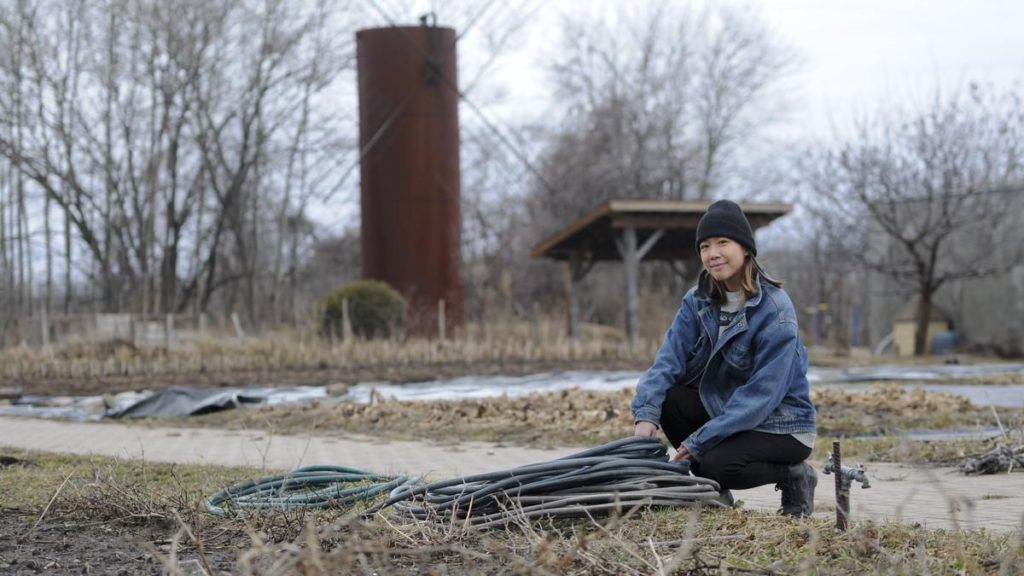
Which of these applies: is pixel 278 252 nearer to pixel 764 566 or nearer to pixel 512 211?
pixel 512 211

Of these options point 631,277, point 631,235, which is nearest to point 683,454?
point 631,277

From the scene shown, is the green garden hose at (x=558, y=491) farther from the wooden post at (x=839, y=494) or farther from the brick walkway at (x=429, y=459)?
the brick walkway at (x=429, y=459)

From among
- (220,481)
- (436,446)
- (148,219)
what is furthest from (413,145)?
(220,481)

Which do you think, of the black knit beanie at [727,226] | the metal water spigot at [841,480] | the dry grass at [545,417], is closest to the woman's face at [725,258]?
the black knit beanie at [727,226]

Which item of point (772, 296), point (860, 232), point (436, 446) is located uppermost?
point (860, 232)

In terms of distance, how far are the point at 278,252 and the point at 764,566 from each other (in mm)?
32427

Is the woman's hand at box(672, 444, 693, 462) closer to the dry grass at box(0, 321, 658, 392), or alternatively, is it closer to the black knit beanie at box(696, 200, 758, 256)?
the black knit beanie at box(696, 200, 758, 256)

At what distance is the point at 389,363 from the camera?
17.1 metres

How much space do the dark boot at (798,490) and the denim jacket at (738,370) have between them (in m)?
0.15

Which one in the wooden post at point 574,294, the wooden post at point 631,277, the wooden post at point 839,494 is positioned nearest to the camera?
the wooden post at point 839,494

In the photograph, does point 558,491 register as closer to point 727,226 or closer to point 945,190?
point 727,226

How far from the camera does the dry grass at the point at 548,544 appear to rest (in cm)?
268

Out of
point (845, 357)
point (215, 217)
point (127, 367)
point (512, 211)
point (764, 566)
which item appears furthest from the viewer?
point (512, 211)

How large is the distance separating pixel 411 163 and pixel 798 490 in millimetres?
22385
